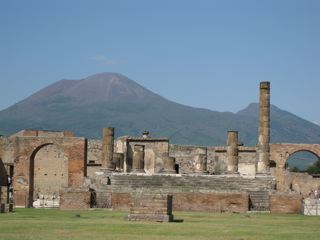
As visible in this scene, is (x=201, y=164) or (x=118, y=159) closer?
(x=201, y=164)

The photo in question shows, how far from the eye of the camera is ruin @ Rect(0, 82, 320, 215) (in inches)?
1420

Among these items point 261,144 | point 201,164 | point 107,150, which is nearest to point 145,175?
point 107,150

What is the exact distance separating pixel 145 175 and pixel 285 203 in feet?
24.2

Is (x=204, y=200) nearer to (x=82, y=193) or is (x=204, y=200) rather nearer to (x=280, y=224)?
(x=82, y=193)

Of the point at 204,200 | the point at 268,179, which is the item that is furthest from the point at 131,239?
the point at 268,179

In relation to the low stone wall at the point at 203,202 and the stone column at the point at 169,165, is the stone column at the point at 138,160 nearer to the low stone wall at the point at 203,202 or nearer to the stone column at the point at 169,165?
the stone column at the point at 169,165

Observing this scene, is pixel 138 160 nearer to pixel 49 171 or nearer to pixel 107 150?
pixel 107 150

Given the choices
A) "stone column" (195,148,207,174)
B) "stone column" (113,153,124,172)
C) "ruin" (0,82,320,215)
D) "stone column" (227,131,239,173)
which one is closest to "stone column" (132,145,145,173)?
"ruin" (0,82,320,215)

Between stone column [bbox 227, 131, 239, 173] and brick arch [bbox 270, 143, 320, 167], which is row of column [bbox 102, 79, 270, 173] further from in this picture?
brick arch [bbox 270, 143, 320, 167]

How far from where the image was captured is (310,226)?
84.1 feet

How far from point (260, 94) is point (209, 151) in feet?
50.6

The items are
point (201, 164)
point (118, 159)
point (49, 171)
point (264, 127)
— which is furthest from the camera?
point (49, 171)

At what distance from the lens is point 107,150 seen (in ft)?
147

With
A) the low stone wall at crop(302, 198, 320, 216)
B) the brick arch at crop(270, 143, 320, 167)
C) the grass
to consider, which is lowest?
the grass
